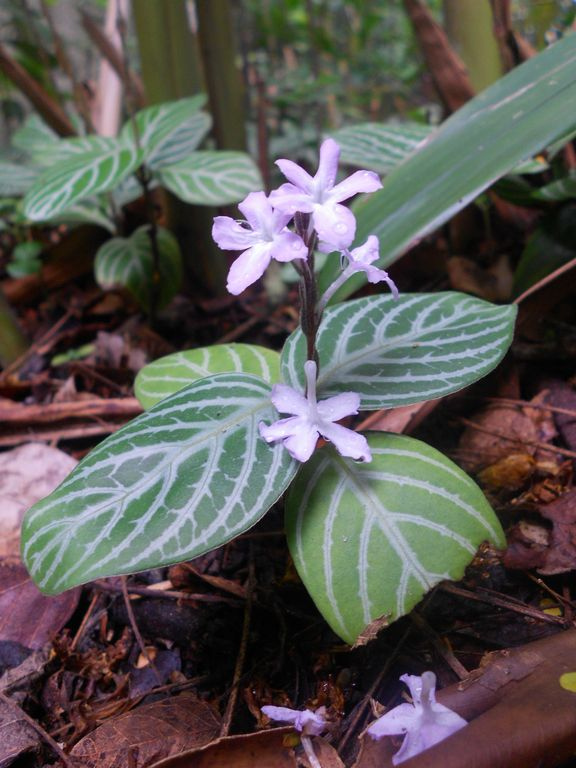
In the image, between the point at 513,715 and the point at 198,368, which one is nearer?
the point at 513,715

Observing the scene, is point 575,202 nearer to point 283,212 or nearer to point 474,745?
point 283,212

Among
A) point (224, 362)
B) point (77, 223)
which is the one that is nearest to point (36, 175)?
point (77, 223)

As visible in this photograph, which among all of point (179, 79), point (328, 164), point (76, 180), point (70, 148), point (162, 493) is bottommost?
point (162, 493)

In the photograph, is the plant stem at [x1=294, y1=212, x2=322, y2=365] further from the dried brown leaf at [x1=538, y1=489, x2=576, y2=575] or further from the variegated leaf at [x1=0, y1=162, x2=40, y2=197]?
the variegated leaf at [x1=0, y1=162, x2=40, y2=197]

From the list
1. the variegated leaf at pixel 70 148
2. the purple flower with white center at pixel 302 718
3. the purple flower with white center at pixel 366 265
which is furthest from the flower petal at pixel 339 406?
the variegated leaf at pixel 70 148

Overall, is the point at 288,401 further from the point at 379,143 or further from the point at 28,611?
the point at 379,143

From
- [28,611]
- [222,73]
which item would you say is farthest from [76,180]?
[28,611]
